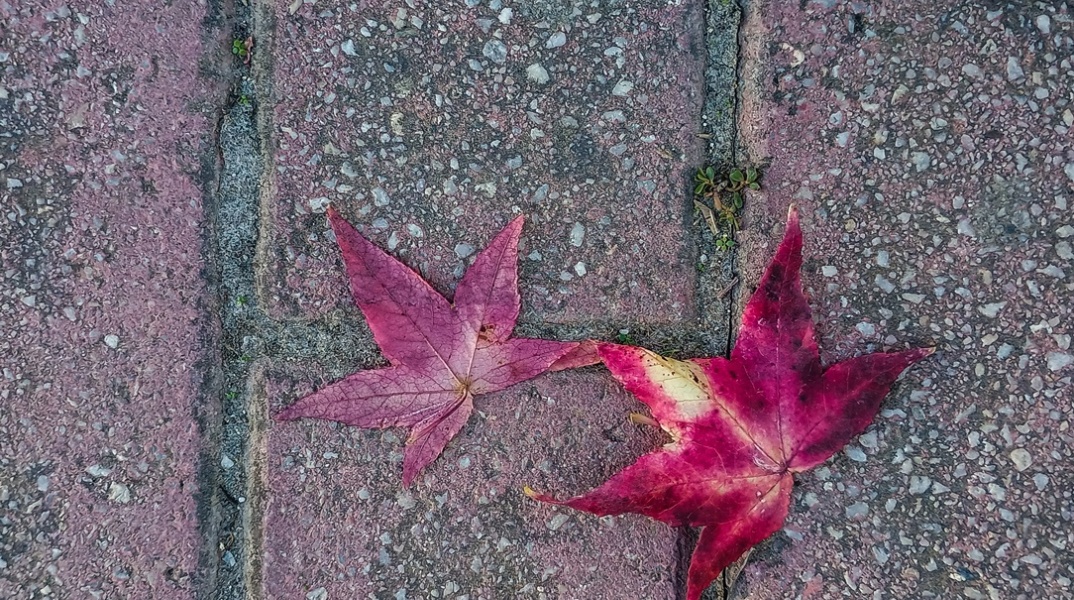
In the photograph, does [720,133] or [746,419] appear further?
[720,133]

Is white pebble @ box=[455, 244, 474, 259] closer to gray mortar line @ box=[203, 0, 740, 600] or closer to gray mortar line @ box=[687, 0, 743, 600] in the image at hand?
gray mortar line @ box=[203, 0, 740, 600]

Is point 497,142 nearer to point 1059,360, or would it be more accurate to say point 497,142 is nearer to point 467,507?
point 467,507

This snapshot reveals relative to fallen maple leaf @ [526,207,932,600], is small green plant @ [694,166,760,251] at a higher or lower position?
higher

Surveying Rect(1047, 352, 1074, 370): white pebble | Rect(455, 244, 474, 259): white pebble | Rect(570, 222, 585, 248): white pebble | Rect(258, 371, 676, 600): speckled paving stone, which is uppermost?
Rect(570, 222, 585, 248): white pebble

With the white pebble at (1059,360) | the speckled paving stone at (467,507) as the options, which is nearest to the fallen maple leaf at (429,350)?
the speckled paving stone at (467,507)

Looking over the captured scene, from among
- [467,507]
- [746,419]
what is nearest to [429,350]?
[467,507]

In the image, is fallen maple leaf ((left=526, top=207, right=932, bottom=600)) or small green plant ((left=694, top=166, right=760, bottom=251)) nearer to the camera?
fallen maple leaf ((left=526, top=207, right=932, bottom=600))

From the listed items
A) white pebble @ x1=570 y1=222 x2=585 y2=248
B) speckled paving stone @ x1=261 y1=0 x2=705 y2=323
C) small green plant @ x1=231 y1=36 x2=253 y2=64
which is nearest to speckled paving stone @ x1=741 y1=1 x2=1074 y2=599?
speckled paving stone @ x1=261 y1=0 x2=705 y2=323
